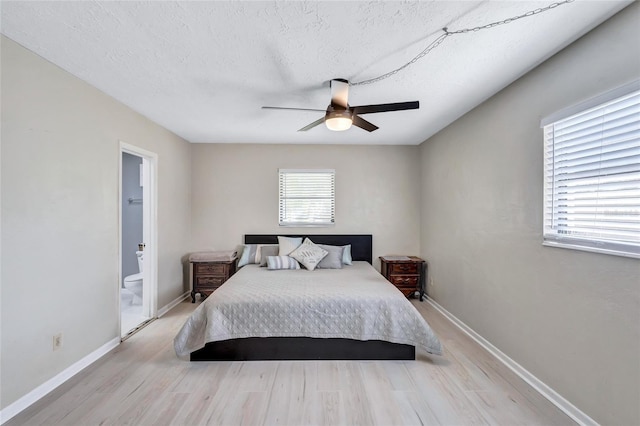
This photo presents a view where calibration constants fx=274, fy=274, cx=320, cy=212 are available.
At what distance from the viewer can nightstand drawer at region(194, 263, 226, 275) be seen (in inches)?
162

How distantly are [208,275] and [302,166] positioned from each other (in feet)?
7.47

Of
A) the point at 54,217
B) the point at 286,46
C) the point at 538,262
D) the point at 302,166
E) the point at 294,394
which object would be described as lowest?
the point at 294,394

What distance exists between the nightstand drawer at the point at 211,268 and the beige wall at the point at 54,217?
130cm

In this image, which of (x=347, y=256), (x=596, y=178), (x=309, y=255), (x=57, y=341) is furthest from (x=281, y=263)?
(x=596, y=178)

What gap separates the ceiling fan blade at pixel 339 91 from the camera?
230cm

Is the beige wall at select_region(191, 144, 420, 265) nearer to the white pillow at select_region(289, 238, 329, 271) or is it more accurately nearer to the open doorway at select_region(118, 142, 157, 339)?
the white pillow at select_region(289, 238, 329, 271)

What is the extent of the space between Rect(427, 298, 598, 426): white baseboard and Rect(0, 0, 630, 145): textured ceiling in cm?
244

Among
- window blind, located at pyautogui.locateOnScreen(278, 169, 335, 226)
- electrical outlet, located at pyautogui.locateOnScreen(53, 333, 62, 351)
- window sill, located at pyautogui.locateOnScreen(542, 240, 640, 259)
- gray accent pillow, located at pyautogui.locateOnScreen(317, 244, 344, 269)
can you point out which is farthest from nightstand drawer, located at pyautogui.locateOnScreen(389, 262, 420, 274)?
electrical outlet, located at pyautogui.locateOnScreen(53, 333, 62, 351)

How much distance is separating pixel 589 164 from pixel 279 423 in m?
2.64

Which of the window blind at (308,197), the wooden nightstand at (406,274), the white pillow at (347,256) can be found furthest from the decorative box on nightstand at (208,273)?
the wooden nightstand at (406,274)

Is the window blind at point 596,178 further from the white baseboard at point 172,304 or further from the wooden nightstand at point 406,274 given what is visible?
the white baseboard at point 172,304

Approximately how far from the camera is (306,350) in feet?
8.49

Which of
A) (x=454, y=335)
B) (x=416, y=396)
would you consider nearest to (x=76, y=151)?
(x=416, y=396)

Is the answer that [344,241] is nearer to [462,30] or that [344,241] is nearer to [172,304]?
[172,304]
